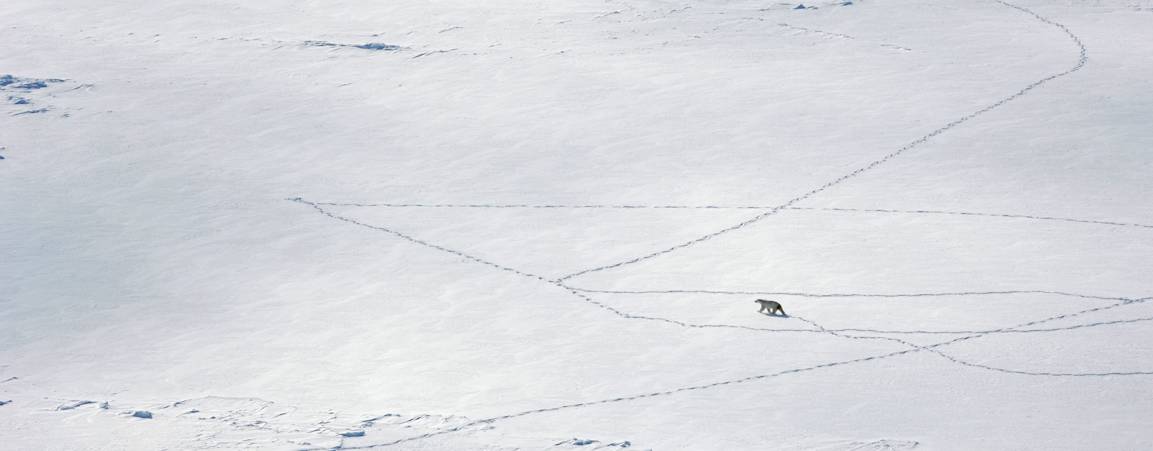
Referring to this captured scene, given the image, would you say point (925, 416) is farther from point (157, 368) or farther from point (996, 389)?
point (157, 368)

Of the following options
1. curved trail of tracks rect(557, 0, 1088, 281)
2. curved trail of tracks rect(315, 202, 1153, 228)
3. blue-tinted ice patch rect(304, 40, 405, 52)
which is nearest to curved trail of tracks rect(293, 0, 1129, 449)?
curved trail of tracks rect(557, 0, 1088, 281)

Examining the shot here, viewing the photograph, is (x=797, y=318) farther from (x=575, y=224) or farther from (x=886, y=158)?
(x=886, y=158)

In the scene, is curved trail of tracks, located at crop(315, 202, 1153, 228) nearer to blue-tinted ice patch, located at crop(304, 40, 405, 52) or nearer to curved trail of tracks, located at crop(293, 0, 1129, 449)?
curved trail of tracks, located at crop(293, 0, 1129, 449)

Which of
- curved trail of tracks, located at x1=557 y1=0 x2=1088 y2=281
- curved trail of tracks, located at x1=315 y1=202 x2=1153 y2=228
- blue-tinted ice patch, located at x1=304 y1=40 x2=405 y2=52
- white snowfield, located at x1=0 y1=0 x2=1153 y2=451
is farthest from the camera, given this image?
blue-tinted ice patch, located at x1=304 y1=40 x2=405 y2=52

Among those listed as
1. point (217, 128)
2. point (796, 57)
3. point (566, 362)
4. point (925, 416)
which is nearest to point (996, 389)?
point (925, 416)

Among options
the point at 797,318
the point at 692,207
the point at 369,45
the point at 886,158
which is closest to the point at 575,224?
the point at 692,207

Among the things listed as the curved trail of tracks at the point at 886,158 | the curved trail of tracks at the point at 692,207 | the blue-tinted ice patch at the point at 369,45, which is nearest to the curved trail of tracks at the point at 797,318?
the curved trail of tracks at the point at 886,158

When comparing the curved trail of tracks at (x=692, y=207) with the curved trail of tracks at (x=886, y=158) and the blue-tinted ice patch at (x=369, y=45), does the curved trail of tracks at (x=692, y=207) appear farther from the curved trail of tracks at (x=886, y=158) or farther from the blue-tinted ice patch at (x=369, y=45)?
the blue-tinted ice patch at (x=369, y=45)

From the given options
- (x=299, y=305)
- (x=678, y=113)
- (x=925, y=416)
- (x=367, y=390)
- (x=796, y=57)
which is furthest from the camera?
(x=796, y=57)
